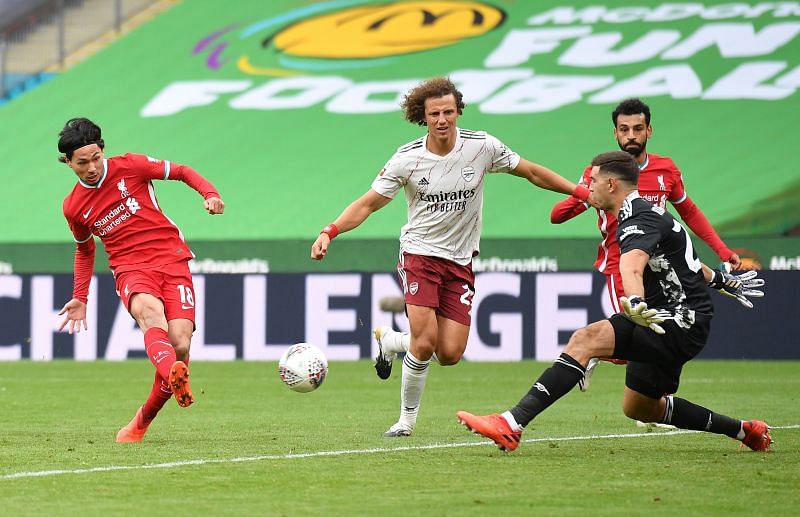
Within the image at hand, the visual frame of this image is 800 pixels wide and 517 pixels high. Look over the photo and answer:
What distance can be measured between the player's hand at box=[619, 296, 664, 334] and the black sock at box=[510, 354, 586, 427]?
44 cm

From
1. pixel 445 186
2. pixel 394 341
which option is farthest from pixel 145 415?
pixel 445 186

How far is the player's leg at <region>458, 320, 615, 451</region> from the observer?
26.8 feet

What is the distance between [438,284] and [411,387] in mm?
715

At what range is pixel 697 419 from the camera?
8781 millimetres

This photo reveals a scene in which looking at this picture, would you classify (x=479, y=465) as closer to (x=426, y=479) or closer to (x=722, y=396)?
(x=426, y=479)

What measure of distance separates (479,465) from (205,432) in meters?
2.95

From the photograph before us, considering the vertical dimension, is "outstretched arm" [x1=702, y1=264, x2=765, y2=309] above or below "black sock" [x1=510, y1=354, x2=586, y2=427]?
above

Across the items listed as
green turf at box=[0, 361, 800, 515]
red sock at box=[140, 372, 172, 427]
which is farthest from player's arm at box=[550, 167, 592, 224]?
red sock at box=[140, 372, 172, 427]

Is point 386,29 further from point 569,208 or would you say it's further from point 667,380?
point 667,380

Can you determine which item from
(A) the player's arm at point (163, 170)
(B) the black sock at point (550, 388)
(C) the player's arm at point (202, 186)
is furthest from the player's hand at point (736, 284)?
(A) the player's arm at point (163, 170)

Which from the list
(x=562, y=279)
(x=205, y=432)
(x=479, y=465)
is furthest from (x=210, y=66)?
Answer: (x=479, y=465)

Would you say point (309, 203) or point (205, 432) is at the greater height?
point (309, 203)

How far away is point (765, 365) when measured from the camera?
61.1ft

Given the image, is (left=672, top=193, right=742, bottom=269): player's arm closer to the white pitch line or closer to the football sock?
the white pitch line
